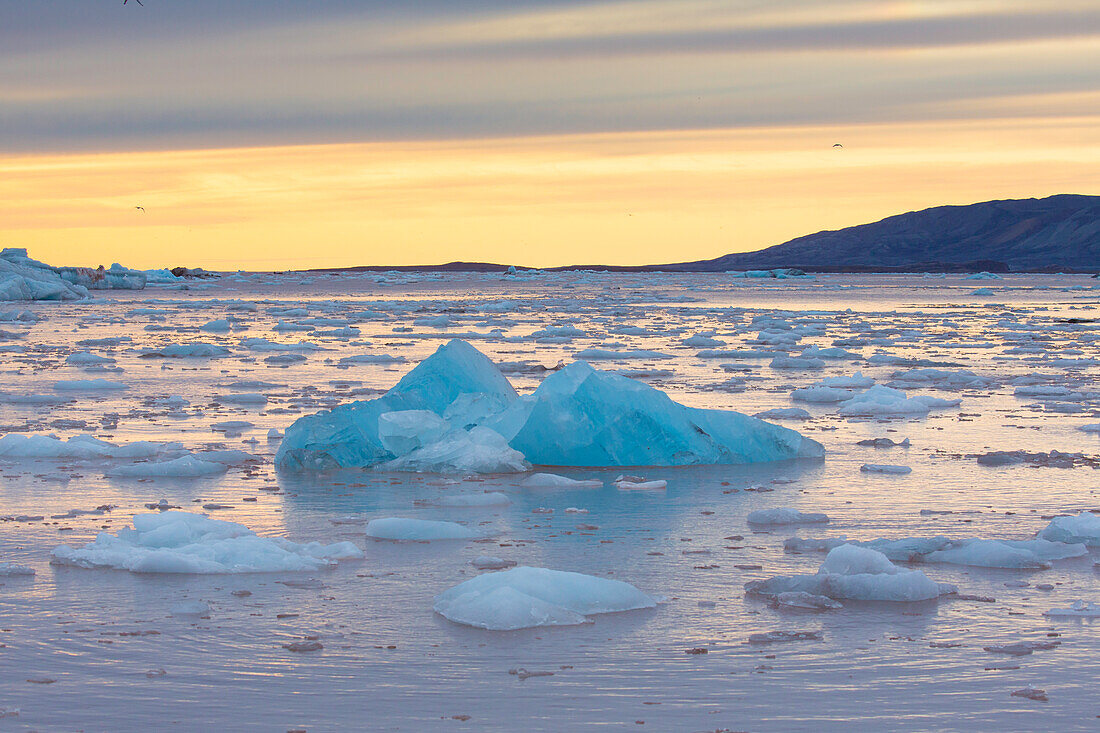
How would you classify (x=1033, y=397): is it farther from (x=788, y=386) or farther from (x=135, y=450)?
(x=135, y=450)

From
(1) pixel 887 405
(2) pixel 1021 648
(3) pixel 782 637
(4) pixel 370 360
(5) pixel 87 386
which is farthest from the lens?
(4) pixel 370 360

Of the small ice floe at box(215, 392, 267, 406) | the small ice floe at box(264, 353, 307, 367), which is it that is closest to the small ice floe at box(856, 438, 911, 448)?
the small ice floe at box(215, 392, 267, 406)

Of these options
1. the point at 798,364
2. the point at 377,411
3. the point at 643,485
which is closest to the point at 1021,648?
the point at 643,485

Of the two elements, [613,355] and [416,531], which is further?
[613,355]

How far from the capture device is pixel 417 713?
3.37 metres

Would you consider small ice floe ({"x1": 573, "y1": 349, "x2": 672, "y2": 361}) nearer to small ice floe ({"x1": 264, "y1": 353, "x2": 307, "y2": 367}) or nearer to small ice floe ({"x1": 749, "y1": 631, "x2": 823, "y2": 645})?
small ice floe ({"x1": 264, "y1": 353, "x2": 307, "y2": 367})

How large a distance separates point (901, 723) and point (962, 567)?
188 cm

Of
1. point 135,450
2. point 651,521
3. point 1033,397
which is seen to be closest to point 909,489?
point 651,521

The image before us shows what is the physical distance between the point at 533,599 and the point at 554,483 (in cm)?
266

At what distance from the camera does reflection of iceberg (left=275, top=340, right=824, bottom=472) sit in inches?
295

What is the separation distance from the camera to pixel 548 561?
506 centimetres

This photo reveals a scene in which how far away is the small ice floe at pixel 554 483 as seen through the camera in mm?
6887

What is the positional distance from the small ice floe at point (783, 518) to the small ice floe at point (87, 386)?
26.0 ft

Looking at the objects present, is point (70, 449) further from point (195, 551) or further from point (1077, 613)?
point (1077, 613)
